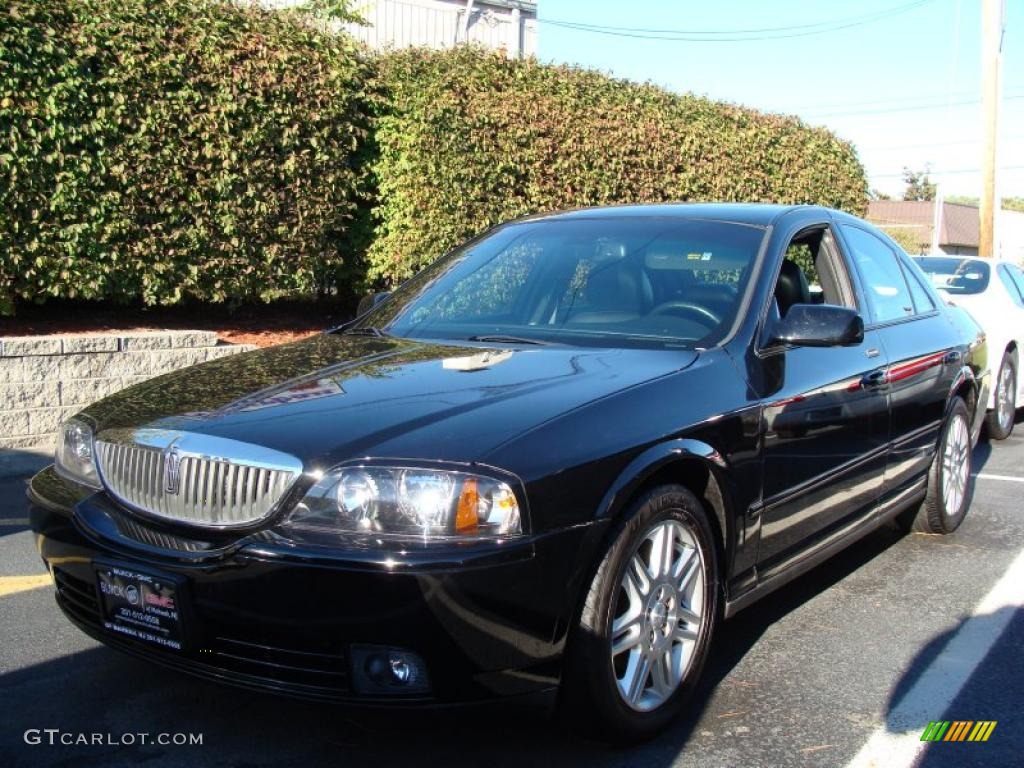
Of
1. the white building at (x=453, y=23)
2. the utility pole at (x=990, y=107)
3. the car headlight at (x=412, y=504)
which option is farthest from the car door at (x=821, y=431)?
the utility pole at (x=990, y=107)

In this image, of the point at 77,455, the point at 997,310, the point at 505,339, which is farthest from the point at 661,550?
the point at 997,310

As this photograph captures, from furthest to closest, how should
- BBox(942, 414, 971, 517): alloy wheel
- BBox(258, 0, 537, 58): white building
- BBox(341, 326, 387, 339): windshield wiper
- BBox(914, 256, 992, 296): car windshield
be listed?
BBox(258, 0, 537, 58): white building < BBox(914, 256, 992, 296): car windshield < BBox(942, 414, 971, 517): alloy wheel < BBox(341, 326, 387, 339): windshield wiper

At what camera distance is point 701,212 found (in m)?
4.57

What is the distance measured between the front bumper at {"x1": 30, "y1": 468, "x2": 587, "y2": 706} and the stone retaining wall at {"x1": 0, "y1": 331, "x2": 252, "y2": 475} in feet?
16.0

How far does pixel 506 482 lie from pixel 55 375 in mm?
5791

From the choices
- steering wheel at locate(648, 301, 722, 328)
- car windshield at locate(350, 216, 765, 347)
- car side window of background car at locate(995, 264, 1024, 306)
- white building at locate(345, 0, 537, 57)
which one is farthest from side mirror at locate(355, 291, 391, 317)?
white building at locate(345, 0, 537, 57)

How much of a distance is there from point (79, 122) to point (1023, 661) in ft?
23.5

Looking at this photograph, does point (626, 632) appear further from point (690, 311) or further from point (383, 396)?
point (690, 311)

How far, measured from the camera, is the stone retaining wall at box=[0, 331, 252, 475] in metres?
7.38

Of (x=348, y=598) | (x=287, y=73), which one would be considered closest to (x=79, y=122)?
(x=287, y=73)

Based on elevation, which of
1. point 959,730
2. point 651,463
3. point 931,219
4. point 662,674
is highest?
point 931,219

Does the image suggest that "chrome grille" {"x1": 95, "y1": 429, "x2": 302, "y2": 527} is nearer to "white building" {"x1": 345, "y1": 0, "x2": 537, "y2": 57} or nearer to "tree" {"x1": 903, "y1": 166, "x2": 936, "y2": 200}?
"white building" {"x1": 345, "y1": 0, "x2": 537, "y2": 57}

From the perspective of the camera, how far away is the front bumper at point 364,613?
265 cm

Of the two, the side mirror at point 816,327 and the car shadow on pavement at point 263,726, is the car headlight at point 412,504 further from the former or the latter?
the side mirror at point 816,327
